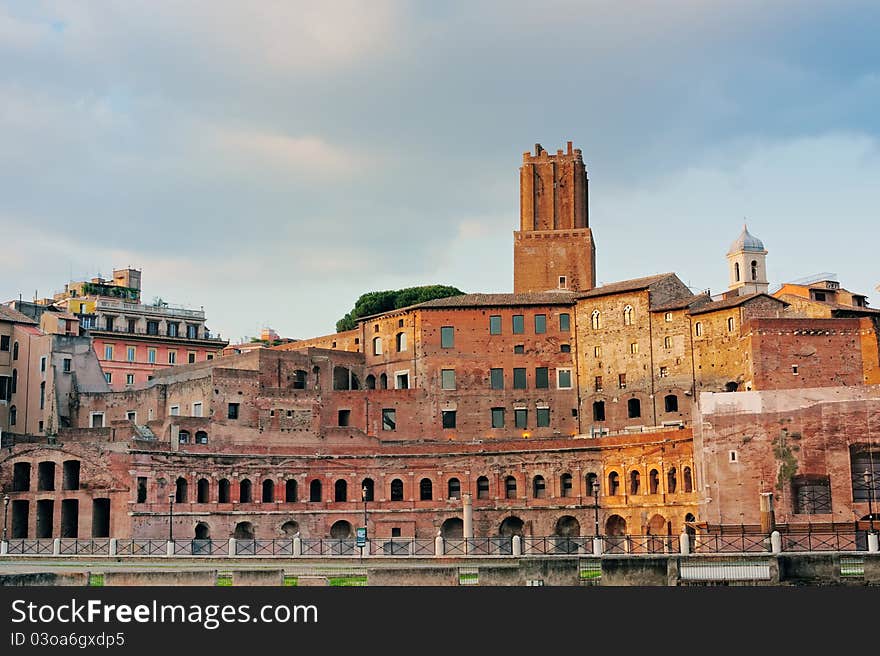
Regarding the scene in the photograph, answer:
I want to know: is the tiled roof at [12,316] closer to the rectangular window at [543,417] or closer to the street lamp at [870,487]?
the rectangular window at [543,417]

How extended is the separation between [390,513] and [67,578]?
3652 centimetres

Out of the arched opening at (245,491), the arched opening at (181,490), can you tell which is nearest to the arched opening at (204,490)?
the arched opening at (181,490)

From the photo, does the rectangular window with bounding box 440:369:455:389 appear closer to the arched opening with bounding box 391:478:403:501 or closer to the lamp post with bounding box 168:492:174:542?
the arched opening with bounding box 391:478:403:501

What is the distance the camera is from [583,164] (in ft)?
305

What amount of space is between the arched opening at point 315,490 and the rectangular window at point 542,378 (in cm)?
1497

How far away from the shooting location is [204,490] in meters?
72.5

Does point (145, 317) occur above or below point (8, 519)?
above

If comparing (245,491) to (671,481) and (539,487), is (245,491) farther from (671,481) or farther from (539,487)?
(671,481)

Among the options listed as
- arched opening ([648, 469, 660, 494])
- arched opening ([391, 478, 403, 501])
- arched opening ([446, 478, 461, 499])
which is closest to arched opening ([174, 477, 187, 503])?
arched opening ([391, 478, 403, 501])

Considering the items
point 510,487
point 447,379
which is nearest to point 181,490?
point 447,379

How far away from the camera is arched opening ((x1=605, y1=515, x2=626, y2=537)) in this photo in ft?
242

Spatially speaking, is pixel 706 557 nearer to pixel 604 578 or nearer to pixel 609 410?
pixel 604 578

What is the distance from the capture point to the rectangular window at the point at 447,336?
81.2m
